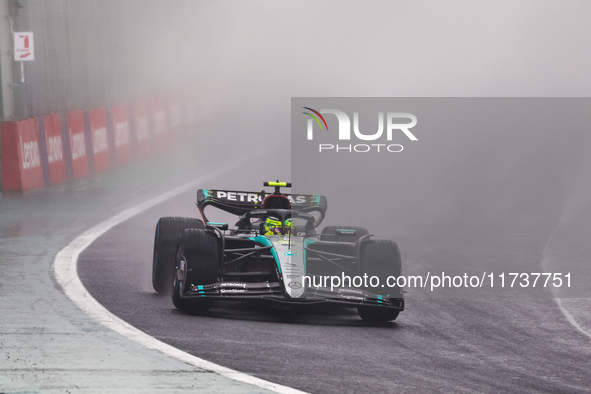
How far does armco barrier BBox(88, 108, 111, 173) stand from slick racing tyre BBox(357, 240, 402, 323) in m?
13.9

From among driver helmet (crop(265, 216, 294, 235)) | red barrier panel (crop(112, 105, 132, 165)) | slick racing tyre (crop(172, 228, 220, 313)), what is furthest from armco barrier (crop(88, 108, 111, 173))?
slick racing tyre (crop(172, 228, 220, 313))

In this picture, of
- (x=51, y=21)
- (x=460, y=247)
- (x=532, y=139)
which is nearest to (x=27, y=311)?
(x=460, y=247)

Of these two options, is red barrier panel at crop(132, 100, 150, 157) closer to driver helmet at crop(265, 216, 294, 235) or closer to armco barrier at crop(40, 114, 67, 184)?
armco barrier at crop(40, 114, 67, 184)

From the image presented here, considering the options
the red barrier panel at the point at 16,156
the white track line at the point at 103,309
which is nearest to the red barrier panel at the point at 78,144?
the red barrier panel at the point at 16,156

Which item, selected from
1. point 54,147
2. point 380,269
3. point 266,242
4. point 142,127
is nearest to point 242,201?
point 266,242

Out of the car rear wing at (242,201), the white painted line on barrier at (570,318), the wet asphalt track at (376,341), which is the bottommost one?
the white painted line on barrier at (570,318)

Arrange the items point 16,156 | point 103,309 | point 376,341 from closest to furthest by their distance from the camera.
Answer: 1. point 376,341
2. point 103,309
3. point 16,156

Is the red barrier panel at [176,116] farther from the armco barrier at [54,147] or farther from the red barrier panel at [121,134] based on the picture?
the armco barrier at [54,147]

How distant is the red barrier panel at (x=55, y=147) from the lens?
1828 centimetres

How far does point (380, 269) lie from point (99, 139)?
1479cm

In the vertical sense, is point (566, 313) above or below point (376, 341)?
below

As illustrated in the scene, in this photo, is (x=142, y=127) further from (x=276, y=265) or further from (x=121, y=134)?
(x=276, y=265)

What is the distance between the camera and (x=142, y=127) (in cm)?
2627

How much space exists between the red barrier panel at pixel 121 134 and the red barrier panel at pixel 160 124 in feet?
10.5
